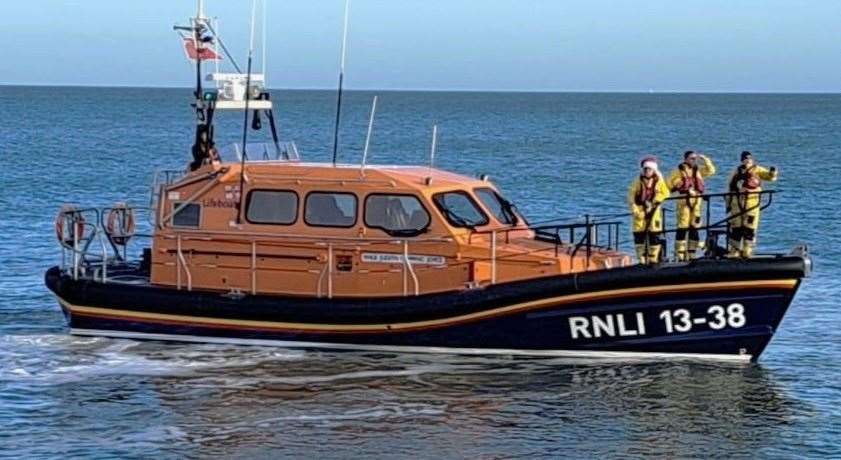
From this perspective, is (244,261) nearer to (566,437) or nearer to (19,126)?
(566,437)

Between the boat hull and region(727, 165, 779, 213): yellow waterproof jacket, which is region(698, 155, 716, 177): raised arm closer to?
region(727, 165, 779, 213): yellow waterproof jacket

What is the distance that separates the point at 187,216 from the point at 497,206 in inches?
137

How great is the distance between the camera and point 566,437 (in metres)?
13.1

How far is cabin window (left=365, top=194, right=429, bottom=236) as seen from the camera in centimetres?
1591

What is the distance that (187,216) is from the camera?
16.5 metres

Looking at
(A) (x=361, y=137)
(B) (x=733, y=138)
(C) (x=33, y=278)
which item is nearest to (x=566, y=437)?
(C) (x=33, y=278)

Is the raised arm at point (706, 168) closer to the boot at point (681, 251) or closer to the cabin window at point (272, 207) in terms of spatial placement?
the boot at point (681, 251)

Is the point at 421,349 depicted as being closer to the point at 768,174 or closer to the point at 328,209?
the point at 328,209

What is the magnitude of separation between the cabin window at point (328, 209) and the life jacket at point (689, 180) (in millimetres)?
3623

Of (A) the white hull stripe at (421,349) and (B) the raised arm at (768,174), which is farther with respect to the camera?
(B) the raised arm at (768,174)

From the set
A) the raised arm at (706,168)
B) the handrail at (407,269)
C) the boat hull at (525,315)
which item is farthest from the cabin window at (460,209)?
the raised arm at (706,168)

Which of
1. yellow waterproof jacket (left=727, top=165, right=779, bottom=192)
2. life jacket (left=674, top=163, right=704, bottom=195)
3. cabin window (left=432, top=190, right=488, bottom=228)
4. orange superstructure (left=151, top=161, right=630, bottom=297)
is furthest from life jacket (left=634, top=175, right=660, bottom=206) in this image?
cabin window (left=432, top=190, right=488, bottom=228)

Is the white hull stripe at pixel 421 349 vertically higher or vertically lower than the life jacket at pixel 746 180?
lower

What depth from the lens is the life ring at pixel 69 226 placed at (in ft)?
56.7
